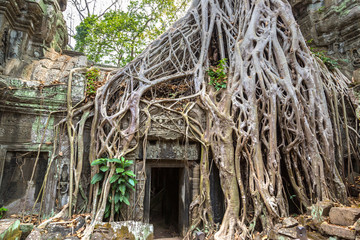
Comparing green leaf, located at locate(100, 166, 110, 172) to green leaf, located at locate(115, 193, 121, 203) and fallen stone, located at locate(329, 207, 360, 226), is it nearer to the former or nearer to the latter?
green leaf, located at locate(115, 193, 121, 203)

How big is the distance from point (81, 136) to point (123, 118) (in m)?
0.75

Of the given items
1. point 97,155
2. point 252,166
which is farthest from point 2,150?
point 252,166

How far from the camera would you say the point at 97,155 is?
11.7 ft

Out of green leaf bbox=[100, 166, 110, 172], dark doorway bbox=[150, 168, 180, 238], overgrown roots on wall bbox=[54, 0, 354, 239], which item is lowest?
dark doorway bbox=[150, 168, 180, 238]

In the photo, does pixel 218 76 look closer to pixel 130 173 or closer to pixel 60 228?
pixel 130 173

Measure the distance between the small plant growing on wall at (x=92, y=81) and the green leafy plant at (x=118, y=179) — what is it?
1347mm

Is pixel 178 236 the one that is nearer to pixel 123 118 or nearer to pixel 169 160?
pixel 169 160

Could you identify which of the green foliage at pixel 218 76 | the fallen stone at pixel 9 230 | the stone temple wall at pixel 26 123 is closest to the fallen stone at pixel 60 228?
the fallen stone at pixel 9 230

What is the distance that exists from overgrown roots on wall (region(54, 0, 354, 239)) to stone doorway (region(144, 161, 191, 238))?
1.05ft

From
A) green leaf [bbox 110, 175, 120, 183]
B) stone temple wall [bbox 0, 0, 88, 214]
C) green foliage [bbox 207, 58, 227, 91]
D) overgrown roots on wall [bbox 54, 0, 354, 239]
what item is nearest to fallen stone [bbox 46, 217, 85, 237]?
overgrown roots on wall [bbox 54, 0, 354, 239]

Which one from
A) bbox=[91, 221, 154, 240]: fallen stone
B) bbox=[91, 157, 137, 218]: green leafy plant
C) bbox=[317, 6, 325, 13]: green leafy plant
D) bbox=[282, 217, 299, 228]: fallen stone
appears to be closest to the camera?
bbox=[91, 221, 154, 240]: fallen stone

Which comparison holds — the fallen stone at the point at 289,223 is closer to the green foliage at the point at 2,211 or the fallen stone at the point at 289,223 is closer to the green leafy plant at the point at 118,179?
the green leafy plant at the point at 118,179

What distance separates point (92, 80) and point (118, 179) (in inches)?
76.9

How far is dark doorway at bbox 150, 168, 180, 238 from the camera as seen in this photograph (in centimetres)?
523
